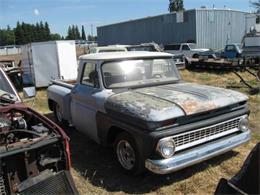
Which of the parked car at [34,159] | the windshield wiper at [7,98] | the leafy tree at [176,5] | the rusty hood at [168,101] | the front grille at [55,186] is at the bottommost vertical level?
the front grille at [55,186]

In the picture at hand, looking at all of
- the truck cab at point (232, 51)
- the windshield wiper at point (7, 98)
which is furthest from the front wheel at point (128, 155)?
the truck cab at point (232, 51)

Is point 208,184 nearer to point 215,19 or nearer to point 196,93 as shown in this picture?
point 196,93

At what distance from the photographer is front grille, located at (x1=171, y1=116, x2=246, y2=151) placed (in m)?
4.70

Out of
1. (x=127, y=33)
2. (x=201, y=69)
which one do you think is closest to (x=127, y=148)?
(x=201, y=69)

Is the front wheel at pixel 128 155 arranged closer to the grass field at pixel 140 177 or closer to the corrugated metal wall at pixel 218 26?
the grass field at pixel 140 177

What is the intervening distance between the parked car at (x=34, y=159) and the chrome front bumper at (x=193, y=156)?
1.17 metres

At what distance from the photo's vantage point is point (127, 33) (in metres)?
44.9

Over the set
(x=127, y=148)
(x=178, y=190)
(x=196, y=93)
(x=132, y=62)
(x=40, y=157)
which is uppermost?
(x=132, y=62)

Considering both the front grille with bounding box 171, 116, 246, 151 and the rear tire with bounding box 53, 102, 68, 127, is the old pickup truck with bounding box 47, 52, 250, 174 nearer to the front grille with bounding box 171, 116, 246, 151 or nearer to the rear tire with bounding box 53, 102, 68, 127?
the front grille with bounding box 171, 116, 246, 151

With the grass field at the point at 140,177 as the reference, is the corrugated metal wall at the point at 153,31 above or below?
above

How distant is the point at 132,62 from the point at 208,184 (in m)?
2.33

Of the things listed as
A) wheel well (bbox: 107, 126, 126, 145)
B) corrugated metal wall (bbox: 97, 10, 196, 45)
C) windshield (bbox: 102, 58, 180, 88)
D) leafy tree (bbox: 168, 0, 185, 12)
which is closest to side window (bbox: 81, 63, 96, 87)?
windshield (bbox: 102, 58, 180, 88)

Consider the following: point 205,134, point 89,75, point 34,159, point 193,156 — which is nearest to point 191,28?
point 89,75

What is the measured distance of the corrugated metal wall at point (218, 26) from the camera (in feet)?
120
